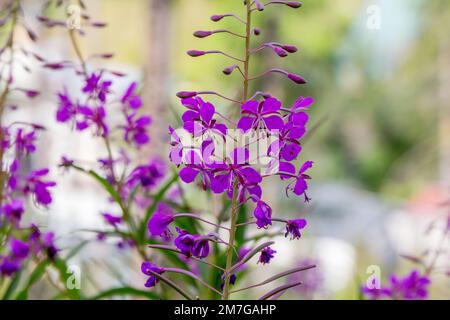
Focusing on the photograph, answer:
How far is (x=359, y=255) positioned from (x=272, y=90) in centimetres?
242

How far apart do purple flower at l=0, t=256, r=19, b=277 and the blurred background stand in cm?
290

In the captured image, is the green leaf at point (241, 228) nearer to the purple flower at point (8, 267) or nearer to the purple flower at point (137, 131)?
the purple flower at point (137, 131)

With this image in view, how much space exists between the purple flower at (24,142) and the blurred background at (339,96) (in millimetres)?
2969

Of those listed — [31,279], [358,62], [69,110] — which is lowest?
[31,279]

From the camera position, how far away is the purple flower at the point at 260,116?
3.35 feet

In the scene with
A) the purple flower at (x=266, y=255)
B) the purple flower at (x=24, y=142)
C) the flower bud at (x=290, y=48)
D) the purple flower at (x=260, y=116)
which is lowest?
the purple flower at (x=266, y=255)

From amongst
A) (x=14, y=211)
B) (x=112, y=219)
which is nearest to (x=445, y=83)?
(x=112, y=219)

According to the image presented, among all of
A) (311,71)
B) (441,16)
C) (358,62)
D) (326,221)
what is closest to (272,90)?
(326,221)

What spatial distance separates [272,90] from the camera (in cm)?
852

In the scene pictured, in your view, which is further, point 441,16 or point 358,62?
point 358,62

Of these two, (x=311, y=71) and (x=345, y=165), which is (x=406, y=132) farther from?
(x=311, y=71)

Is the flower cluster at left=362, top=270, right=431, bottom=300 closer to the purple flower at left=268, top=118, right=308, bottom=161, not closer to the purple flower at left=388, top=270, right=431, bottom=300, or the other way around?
the purple flower at left=388, top=270, right=431, bottom=300

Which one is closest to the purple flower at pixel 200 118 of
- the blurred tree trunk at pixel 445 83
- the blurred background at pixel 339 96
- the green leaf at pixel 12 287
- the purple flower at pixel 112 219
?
the purple flower at pixel 112 219

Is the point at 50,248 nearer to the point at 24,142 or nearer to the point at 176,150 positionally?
the point at 24,142
